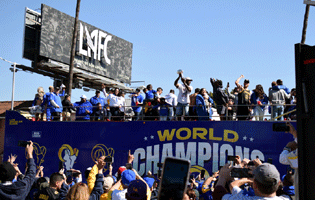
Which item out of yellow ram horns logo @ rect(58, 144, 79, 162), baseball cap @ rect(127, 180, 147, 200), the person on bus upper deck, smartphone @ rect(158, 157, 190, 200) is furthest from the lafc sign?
smartphone @ rect(158, 157, 190, 200)

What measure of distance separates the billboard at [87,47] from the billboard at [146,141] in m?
11.3

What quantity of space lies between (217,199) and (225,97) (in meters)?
10.5

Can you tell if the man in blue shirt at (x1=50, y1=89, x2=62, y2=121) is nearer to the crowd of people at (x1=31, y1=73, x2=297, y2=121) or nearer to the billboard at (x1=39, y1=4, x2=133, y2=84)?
the crowd of people at (x1=31, y1=73, x2=297, y2=121)

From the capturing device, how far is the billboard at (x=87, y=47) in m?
29.3

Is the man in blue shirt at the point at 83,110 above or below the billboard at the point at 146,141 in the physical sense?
above

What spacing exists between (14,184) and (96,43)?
30206 millimetres

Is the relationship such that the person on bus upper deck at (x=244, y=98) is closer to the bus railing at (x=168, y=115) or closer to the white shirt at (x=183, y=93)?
the bus railing at (x=168, y=115)

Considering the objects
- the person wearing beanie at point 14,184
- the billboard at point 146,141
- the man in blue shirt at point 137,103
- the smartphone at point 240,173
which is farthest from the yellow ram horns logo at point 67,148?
the smartphone at point 240,173

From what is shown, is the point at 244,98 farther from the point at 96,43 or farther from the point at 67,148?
the point at 96,43

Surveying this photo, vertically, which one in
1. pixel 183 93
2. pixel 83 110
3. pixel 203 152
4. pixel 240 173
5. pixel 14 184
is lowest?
pixel 203 152

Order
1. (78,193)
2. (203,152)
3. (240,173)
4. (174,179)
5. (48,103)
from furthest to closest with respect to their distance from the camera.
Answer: (48,103), (203,152), (78,193), (240,173), (174,179)

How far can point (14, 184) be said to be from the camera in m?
4.72

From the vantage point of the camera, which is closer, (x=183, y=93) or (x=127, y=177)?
(x=127, y=177)

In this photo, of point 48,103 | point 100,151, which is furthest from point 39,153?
point 100,151
